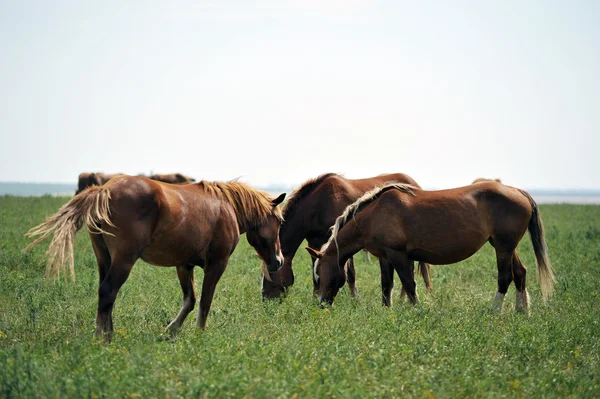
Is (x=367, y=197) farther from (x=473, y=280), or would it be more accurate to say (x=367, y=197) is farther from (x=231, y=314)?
(x=473, y=280)

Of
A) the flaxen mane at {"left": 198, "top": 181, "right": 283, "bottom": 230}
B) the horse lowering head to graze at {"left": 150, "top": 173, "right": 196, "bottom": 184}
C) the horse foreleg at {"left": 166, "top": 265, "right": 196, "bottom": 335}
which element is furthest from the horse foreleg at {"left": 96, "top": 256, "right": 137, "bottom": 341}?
the horse lowering head to graze at {"left": 150, "top": 173, "right": 196, "bottom": 184}

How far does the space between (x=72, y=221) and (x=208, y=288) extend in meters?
1.94

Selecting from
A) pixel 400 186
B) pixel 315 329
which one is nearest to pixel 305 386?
pixel 315 329

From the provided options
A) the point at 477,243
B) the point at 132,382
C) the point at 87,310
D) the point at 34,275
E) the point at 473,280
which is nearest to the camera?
the point at 132,382

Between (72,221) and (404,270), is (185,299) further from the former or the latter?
(404,270)

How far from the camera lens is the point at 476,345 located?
7004 millimetres

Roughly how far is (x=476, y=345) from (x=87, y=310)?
5122 mm

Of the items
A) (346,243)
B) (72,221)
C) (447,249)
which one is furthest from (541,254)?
(72,221)

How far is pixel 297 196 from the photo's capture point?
1130 centimetres

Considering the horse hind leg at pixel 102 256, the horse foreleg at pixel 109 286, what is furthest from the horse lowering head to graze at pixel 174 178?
the horse foreleg at pixel 109 286

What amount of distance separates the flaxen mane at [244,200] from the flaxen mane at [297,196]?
2.42 m

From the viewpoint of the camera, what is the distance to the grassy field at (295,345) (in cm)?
500

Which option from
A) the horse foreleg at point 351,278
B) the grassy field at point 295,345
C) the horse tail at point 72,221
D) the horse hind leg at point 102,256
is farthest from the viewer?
the horse foreleg at point 351,278

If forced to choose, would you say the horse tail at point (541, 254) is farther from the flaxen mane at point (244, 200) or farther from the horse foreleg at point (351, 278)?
the flaxen mane at point (244, 200)
